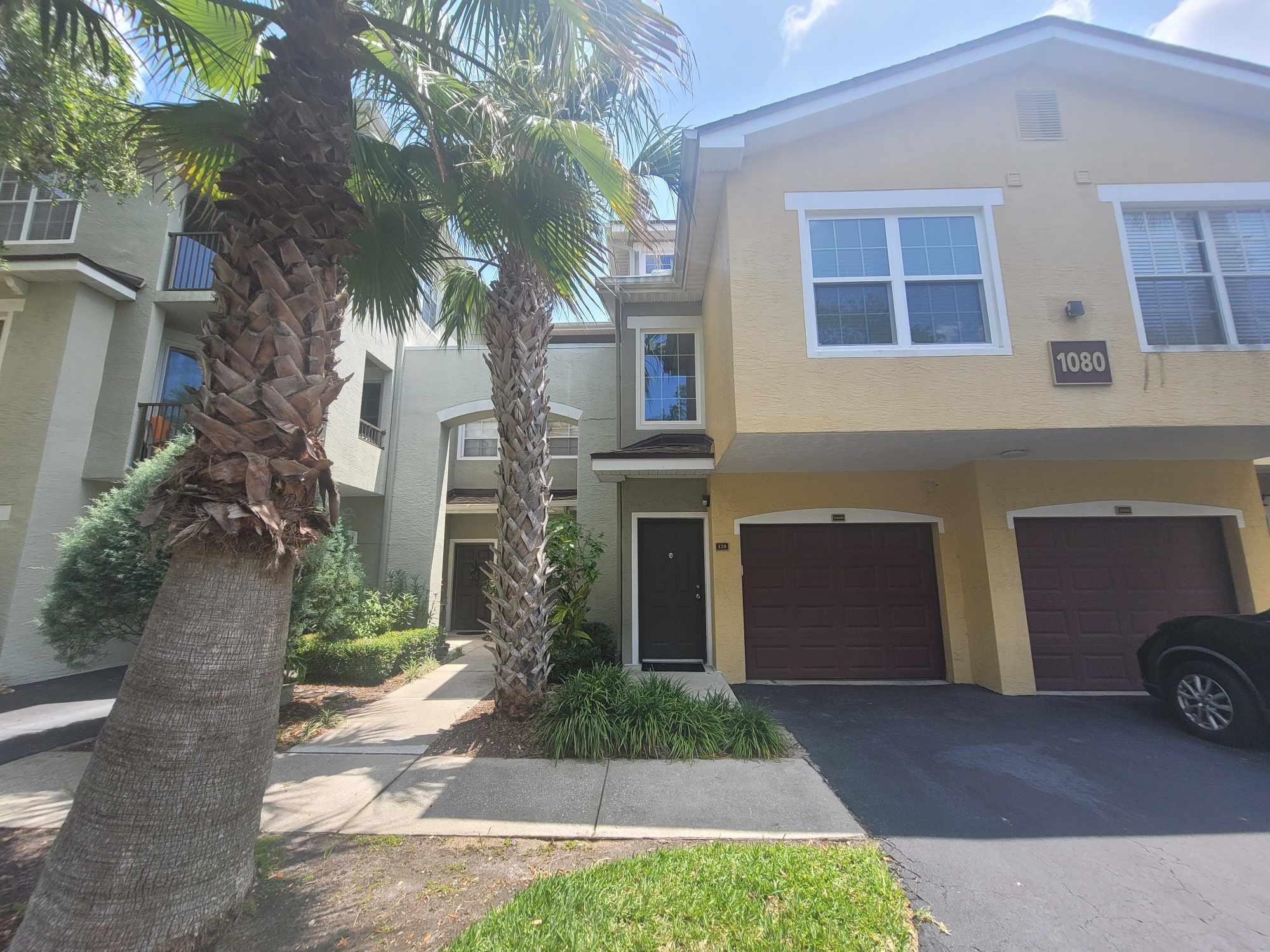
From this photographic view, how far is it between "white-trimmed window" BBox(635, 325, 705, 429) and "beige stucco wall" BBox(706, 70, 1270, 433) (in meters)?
3.79

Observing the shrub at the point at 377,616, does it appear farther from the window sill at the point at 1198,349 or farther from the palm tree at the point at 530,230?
the window sill at the point at 1198,349

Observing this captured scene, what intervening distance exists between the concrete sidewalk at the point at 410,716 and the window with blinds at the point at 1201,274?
9122 mm

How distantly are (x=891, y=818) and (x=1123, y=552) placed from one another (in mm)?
6344

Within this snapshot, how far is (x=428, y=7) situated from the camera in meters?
4.15

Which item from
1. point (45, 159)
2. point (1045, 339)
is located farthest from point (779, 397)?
point (45, 159)

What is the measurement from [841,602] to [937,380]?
377 cm

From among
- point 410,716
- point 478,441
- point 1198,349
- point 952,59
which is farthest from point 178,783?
point 478,441

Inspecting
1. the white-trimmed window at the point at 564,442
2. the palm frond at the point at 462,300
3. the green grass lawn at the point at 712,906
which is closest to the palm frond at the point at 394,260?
the palm frond at the point at 462,300

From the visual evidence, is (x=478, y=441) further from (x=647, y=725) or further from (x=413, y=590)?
(x=647, y=725)

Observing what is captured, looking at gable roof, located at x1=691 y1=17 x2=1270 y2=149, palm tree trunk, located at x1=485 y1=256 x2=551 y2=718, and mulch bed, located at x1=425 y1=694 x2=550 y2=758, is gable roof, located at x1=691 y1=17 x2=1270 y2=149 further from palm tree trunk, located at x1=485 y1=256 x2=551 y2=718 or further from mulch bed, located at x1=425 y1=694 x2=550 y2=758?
mulch bed, located at x1=425 y1=694 x2=550 y2=758

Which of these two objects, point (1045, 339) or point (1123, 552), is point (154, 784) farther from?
point (1123, 552)

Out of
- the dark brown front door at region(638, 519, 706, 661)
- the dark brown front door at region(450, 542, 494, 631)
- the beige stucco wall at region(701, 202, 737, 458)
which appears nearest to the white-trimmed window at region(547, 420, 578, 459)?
the dark brown front door at region(450, 542, 494, 631)

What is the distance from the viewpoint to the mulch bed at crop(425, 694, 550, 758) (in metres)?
5.12

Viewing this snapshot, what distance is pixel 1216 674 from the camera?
5.30 m
